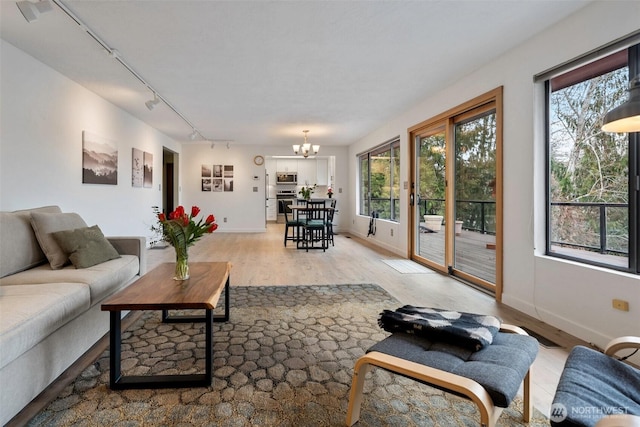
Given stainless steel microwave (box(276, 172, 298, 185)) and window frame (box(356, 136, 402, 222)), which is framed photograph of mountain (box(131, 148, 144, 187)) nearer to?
window frame (box(356, 136, 402, 222))

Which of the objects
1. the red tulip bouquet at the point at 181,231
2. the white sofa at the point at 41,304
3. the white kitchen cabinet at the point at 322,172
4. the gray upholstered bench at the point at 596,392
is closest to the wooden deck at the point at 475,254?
the gray upholstered bench at the point at 596,392

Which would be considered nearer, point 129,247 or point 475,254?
point 129,247

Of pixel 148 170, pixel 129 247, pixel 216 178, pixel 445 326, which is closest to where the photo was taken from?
pixel 445 326

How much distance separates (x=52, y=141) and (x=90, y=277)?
2109 mm

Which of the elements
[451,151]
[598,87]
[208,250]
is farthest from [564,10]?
[208,250]

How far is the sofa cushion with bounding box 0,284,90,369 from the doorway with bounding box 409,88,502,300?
3.47 m

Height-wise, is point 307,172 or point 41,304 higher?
point 307,172

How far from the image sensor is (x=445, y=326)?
1.52 m

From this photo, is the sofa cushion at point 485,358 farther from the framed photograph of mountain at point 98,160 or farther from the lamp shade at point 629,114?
the framed photograph of mountain at point 98,160

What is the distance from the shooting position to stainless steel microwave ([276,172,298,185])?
37.9 ft

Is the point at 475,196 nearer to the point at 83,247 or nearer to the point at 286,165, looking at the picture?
the point at 83,247

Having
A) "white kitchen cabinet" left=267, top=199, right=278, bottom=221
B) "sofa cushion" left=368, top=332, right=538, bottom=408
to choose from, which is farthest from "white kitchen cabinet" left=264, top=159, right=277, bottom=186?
"sofa cushion" left=368, top=332, right=538, bottom=408

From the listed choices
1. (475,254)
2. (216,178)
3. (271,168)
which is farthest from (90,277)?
(271,168)

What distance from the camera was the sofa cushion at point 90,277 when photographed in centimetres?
216
